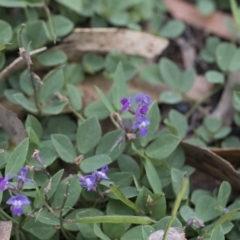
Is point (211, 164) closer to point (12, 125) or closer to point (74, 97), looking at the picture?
point (74, 97)

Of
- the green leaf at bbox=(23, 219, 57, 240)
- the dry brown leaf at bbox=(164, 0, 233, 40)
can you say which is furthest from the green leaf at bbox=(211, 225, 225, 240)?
the dry brown leaf at bbox=(164, 0, 233, 40)

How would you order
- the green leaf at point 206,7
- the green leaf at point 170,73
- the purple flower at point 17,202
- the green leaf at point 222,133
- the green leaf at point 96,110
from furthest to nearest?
the green leaf at point 206,7
the green leaf at point 170,73
the green leaf at point 222,133
the green leaf at point 96,110
the purple flower at point 17,202

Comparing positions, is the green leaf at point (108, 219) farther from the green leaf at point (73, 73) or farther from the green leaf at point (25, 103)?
the green leaf at point (73, 73)

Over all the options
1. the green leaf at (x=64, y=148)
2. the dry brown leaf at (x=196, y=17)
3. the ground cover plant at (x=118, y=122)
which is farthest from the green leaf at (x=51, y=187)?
the dry brown leaf at (x=196, y=17)

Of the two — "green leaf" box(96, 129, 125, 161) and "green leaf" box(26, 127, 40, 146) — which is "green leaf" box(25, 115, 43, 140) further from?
"green leaf" box(96, 129, 125, 161)

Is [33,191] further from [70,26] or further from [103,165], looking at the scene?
[70,26]

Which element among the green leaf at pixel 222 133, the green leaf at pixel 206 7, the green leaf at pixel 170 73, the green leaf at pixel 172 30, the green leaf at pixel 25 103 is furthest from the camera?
the green leaf at pixel 206 7

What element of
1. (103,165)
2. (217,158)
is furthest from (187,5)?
(103,165)
